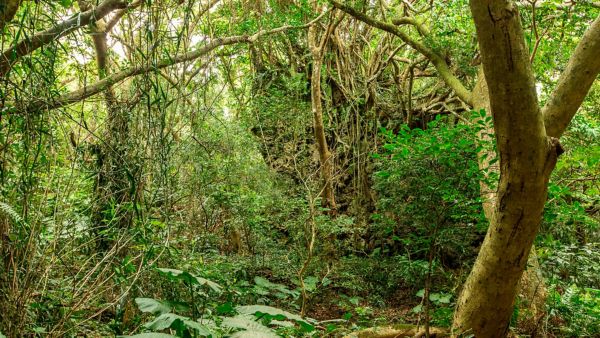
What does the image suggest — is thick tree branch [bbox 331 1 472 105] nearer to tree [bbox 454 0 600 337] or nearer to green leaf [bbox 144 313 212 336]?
tree [bbox 454 0 600 337]

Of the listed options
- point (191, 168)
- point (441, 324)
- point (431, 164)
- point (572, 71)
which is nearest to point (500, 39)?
point (572, 71)

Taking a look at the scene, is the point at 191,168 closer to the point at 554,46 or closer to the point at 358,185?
the point at 358,185

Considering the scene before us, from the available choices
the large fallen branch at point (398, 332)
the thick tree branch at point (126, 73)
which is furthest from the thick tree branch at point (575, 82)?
the thick tree branch at point (126, 73)

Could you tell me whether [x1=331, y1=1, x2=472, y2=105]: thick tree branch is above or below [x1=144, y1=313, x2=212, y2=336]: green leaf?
above

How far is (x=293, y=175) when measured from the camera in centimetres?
753

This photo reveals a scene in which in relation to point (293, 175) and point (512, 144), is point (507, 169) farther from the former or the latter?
point (293, 175)

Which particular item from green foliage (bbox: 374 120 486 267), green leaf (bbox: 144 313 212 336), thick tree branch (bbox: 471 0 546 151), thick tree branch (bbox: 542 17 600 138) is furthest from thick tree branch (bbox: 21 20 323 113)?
thick tree branch (bbox: 542 17 600 138)

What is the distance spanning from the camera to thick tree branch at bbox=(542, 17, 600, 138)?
269 centimetres

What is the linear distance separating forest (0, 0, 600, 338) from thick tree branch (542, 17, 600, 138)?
13mm

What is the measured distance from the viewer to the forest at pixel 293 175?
2270mm

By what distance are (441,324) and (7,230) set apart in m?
3.34

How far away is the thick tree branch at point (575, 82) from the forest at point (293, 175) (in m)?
0.01

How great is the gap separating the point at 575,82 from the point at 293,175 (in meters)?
5.19

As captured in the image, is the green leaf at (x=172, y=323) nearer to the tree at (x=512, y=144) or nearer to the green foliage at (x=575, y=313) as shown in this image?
the tree at (x=512, y=144)
